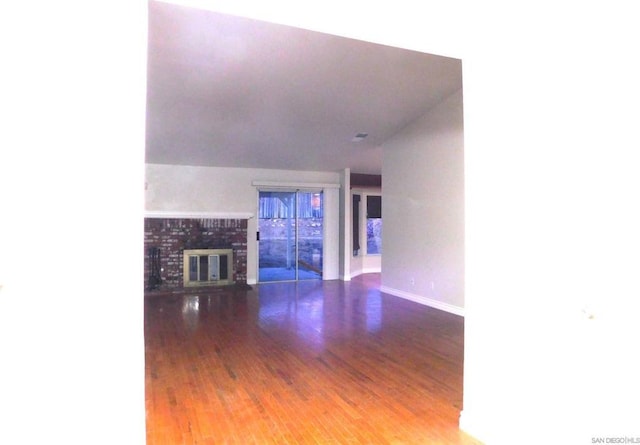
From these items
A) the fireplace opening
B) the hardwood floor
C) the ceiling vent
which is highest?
the ceiling vent

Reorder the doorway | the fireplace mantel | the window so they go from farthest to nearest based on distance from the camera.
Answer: the window → the doorway → the fireplace mantel

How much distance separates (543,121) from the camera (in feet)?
5.99

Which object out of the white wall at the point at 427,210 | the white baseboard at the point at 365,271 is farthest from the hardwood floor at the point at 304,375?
the white baseboard at the point at 365,271

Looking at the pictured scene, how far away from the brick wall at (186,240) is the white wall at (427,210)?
115 inches

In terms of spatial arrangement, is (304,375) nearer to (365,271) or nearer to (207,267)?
(207,267)

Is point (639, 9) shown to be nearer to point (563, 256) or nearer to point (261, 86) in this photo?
point (563, 256)

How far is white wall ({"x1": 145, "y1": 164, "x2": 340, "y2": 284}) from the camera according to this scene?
24.4ft

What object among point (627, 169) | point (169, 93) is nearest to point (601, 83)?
point (627, 169)

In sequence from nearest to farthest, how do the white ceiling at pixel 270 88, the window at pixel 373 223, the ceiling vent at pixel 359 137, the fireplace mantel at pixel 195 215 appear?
1. the white ceiling at pixel 270 88
2. the ceiling vent at pixel 359 137
3. the fireplace mantel at pixel 195 215
4. the window at pixel 373 223

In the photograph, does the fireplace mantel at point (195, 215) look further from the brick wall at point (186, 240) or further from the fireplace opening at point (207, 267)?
the fireplace opening at point (207, 267)

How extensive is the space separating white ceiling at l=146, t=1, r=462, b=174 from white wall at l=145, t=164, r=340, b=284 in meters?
0.44

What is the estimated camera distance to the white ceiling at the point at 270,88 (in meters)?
3.38

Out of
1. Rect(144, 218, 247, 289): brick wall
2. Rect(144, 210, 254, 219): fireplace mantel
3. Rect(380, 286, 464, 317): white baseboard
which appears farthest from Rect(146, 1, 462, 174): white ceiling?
Rect(380, 286, 464, 317): white baseboard

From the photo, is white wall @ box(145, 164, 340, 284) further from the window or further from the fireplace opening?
the window
